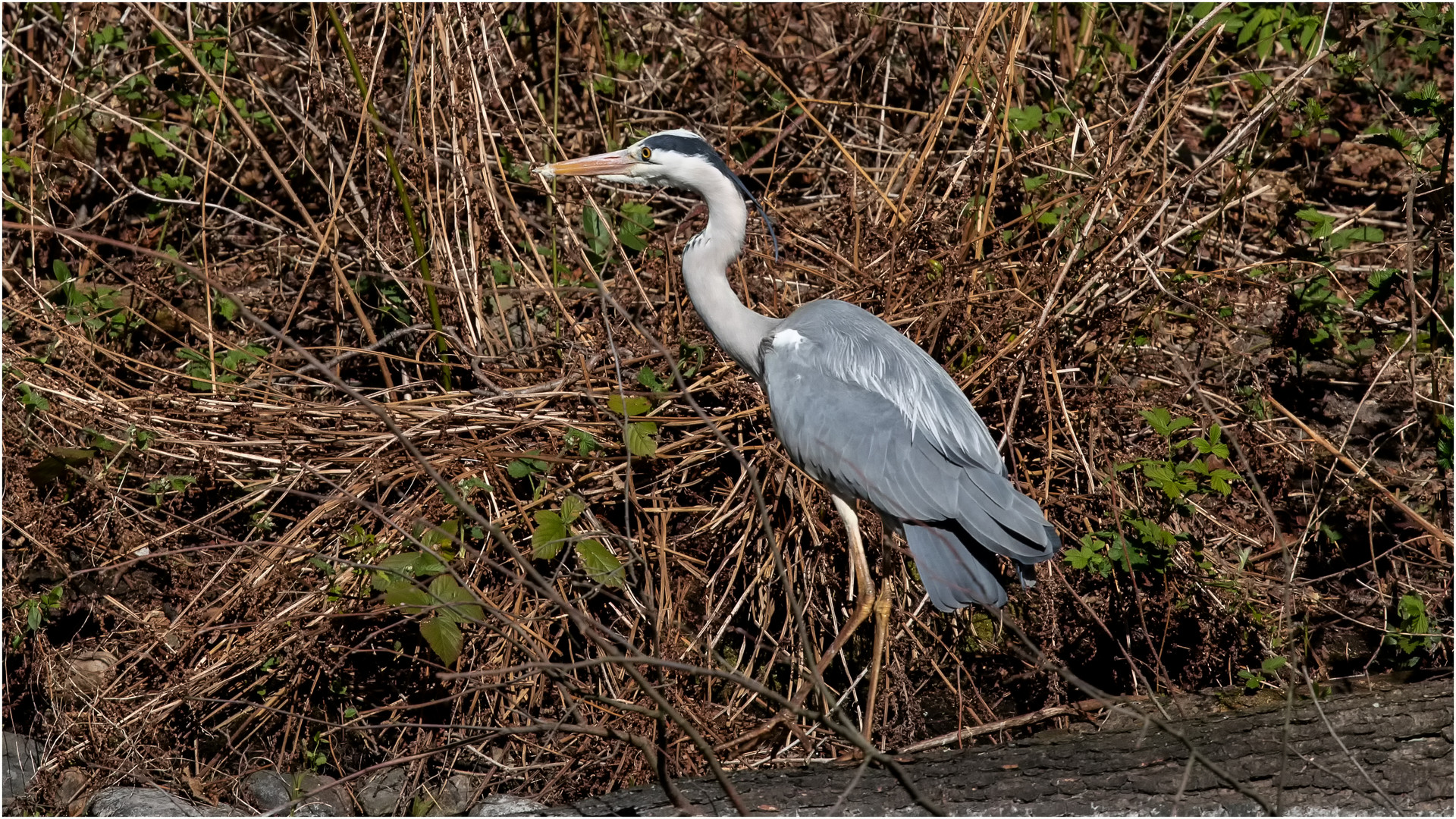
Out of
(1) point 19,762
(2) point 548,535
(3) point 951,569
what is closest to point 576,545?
(2) point 548,535

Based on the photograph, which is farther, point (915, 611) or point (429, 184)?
point (429, 184)

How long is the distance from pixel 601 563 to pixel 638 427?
0.50m

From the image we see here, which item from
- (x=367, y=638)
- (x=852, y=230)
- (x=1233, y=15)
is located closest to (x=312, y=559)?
(x=367, y=638)

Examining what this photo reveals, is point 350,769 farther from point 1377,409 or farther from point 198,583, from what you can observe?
point 1377,409

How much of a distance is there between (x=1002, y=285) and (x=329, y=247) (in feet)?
8.15

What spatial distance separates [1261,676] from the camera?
3793mm

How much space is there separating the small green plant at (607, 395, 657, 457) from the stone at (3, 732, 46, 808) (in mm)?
1990

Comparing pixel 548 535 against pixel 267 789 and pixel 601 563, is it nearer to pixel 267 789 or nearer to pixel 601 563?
Answer: pixel 601 563

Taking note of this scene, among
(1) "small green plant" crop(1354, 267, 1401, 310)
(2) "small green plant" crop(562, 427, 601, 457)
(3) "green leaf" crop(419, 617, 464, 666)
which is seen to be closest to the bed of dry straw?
(2) "small green plant" crop(562, 427, 601, 457)

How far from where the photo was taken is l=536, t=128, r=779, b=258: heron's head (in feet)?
12.6

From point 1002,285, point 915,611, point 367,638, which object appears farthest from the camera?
point 1002,285

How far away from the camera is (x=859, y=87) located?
5434 millimetres

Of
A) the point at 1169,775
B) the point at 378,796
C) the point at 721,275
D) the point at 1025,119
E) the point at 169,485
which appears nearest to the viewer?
the point at 1169,775

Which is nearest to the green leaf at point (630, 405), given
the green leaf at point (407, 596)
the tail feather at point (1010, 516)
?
the green leaf at point (407, 596)
